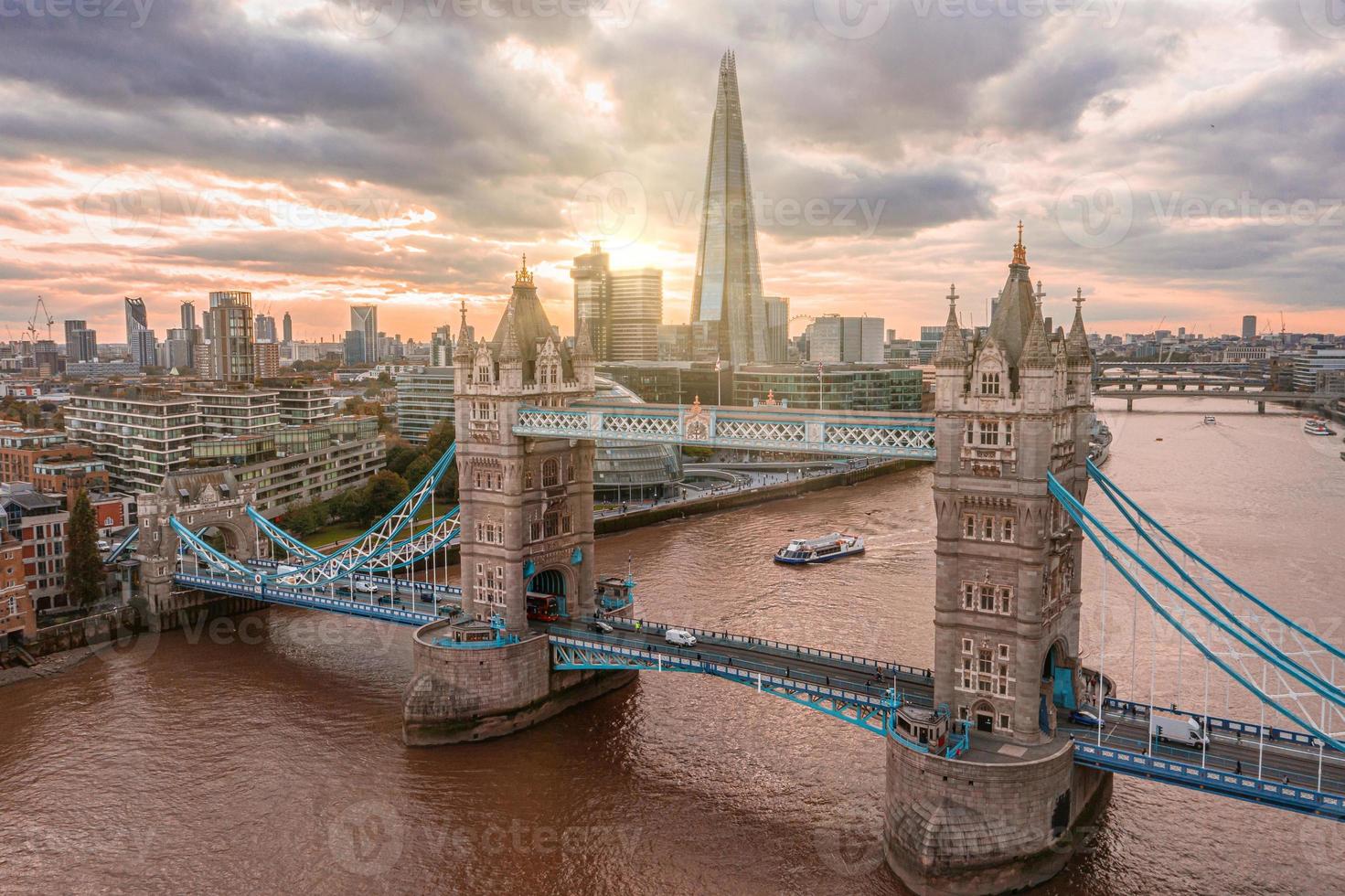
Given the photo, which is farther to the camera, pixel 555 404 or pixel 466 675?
pixel 555 404

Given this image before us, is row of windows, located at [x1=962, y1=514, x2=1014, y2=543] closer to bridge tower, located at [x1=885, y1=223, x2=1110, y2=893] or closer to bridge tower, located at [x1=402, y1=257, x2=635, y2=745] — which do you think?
bridge tower, located at [x1=885, y1=223, x2=1110, y2=893]

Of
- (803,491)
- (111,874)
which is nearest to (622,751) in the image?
(111,874)

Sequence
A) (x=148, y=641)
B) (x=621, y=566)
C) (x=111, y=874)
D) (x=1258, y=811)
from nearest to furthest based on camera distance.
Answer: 1. (x=111, y=874)
2. (x=1258, y=811)
3. (x=148, y=641)
4. (x=621, y=566)

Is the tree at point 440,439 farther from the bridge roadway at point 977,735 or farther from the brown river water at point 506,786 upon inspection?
the bridge roadway at point 977,735

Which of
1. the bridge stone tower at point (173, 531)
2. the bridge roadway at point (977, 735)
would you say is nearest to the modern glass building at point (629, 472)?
the bridge stone tower at point (173, 531)

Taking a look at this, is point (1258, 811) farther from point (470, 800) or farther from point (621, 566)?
point (621, 566)
